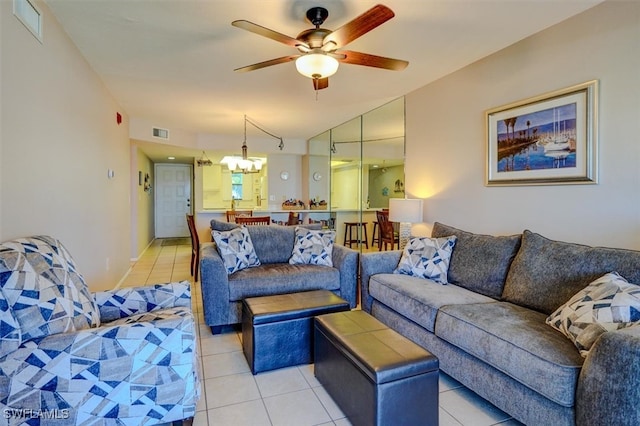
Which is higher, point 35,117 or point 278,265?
point 35,117

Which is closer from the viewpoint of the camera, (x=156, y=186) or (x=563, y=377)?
(x=563, y=377)

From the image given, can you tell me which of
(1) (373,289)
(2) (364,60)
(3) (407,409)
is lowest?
(3) (407,409)

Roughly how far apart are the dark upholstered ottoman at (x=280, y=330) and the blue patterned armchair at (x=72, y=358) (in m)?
0.67

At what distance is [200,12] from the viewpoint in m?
2.20

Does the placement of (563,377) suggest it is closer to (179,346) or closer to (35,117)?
(179,346)

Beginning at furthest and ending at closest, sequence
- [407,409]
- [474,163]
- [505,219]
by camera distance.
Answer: [474,163] → [505,219] → [407,409]

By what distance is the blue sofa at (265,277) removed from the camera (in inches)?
111

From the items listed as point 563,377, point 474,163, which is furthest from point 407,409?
point 474,163

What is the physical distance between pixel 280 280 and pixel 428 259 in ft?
4.30

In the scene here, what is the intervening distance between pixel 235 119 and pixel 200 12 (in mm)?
3067

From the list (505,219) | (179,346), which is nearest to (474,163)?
(505,219)

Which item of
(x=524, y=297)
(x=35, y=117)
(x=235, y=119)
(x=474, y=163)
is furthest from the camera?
(x=235, y=119)

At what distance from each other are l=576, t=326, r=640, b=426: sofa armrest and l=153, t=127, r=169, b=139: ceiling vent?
5.91 meters

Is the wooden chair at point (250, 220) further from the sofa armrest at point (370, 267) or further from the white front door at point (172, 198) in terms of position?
A: the white front door at point (172, 198)
